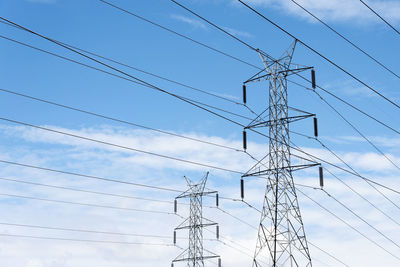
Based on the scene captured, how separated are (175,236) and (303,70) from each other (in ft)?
78.2

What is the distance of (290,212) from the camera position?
30.7 meters

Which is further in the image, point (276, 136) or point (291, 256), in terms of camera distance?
point (276, 136)

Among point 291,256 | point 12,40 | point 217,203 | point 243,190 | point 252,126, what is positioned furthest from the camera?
point 217,203

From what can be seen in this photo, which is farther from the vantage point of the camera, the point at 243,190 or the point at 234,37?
the point at 243,190

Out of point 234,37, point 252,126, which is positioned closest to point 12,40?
point 234,37

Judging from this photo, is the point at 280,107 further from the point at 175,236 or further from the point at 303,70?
the point at 175,236

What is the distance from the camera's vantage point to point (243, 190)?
1347 inches

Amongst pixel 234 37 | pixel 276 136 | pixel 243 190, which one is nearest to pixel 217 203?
pixel 243 190

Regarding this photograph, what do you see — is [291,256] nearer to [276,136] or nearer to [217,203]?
[276,136]

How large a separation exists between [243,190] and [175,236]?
18.4 metres

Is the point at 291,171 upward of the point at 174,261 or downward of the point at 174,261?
upward

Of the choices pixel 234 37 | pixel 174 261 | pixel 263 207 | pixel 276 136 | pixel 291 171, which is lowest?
pixel 174 261

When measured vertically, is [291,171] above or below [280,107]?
below

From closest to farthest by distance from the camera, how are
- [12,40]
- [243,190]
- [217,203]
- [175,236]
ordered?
[12,40] < [243,190] < [217,203] < [175,236]
